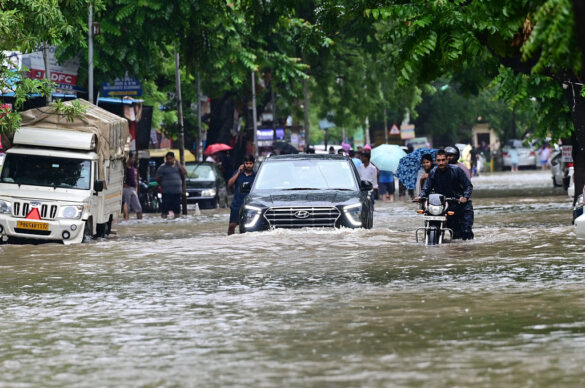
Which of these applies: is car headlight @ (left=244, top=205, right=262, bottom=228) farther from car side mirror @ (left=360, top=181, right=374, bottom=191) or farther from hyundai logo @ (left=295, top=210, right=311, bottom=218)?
car side mirror @ (left=360, top=181, right=374, bottom=191)

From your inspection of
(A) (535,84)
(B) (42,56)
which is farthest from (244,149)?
(A) (535,84)

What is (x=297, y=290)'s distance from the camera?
1388cm

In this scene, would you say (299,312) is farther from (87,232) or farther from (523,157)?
(523,157)

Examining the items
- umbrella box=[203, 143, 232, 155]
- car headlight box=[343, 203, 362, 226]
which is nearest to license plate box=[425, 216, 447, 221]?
car headlight box=[343, 203, 362, 226]

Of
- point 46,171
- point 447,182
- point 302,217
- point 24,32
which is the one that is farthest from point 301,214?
point 24,32

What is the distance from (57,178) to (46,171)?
0.81ft

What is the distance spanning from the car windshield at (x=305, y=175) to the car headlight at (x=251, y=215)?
1.00m

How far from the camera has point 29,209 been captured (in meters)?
23.2

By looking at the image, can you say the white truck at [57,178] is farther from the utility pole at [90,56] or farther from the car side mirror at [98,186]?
the utility pole at [90,56]

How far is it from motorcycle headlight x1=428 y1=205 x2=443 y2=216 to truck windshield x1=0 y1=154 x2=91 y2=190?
7.82 metres

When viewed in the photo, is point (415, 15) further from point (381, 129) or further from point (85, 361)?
point (381, 129)

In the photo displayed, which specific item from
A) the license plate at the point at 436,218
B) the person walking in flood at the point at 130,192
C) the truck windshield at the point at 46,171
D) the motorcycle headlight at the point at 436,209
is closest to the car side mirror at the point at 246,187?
the license plate at the point at 436,218

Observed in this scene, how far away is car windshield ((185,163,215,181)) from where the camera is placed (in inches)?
1658

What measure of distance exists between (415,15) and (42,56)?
21.4m
